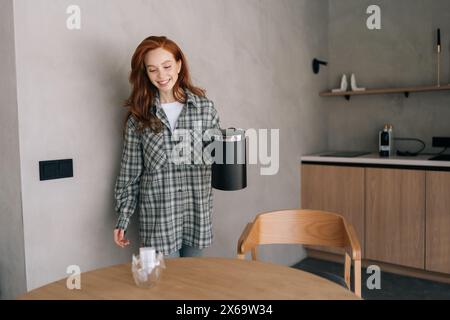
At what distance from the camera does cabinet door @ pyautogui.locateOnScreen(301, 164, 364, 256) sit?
333cm

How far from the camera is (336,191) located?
3.42 m

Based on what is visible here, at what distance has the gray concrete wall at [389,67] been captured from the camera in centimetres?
342

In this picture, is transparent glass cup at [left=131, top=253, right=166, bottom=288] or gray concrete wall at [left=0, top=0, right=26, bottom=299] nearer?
transparent glass cup at [left=131, top=253, right=166, bottom=288]

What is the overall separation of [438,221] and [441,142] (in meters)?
0.70

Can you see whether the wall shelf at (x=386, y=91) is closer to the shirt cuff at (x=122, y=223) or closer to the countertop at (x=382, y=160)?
the countertop at (x=382, y=160)

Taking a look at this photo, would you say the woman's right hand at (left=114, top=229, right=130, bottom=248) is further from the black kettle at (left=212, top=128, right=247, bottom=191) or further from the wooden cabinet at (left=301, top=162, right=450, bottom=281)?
the wooden cabinet at (left=301, top=162, right=450, bottom=281)

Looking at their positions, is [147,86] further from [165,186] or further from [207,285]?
[207,285]

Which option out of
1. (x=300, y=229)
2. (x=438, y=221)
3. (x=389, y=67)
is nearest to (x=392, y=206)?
(x=438, y=221)

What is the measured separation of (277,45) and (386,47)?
1065 mm

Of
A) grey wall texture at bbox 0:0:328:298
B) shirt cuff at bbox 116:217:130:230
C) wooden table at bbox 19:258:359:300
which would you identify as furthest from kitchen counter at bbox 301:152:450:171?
wooden table at bbox 19:258:359:300

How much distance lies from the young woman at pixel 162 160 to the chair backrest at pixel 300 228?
30cm

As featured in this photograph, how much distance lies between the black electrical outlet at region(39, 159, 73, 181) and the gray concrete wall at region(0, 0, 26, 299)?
0.09 meters
